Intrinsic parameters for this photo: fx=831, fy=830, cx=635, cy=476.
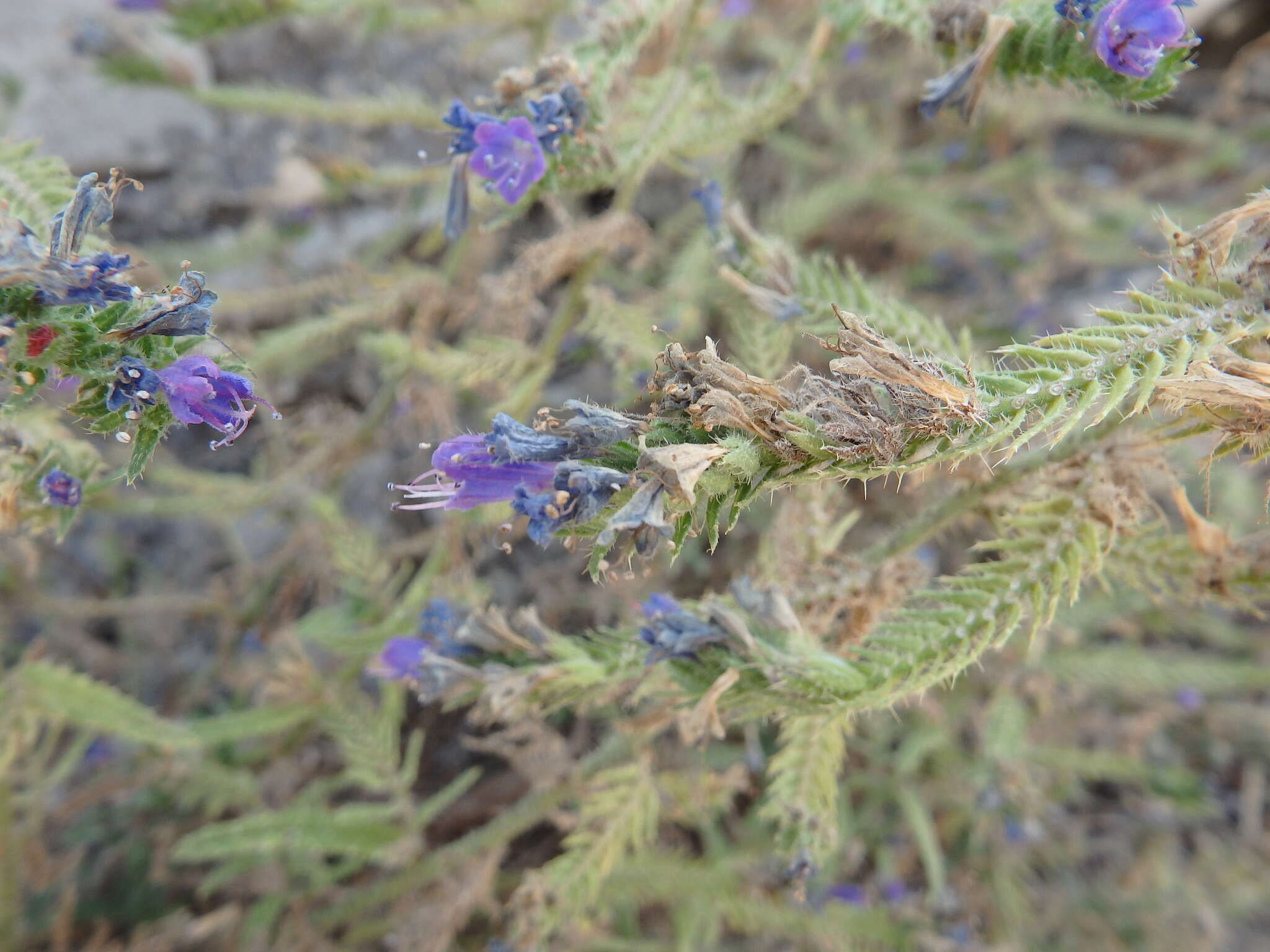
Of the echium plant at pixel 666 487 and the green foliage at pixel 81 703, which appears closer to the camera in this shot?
the echium plant at pixel 666 487

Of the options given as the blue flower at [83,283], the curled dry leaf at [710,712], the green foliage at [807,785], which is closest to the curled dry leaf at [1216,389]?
the curled dry leaf at [710,712]

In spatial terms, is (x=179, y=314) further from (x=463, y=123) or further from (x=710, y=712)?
(x=710, y=712)

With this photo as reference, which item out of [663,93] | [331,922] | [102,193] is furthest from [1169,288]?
[331,922]

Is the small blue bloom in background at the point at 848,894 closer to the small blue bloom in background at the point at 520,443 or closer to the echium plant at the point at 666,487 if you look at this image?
the echium plant at the point at 666,487

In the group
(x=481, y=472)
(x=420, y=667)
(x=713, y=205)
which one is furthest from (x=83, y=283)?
(x=713, y=205)

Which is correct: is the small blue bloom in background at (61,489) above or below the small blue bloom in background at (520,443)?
below

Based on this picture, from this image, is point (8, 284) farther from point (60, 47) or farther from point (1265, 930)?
point (1265, 930)
